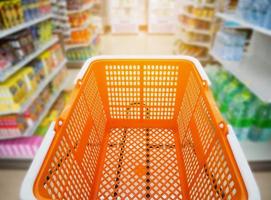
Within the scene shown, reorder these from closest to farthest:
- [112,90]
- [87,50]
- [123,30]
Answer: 1. [112,90]
2. [87,50]
3. [123,30]

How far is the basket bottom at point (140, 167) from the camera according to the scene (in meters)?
0.99

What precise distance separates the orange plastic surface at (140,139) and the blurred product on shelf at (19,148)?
45.8 inches

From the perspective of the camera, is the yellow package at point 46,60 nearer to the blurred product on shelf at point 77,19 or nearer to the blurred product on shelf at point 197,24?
the blurred product on shelf at point 77,19

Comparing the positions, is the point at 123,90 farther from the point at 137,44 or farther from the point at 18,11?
the point at 137,44

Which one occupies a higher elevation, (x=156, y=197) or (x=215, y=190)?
(x=215, y=190)

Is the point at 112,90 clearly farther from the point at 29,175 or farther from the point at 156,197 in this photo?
the point at 29,175

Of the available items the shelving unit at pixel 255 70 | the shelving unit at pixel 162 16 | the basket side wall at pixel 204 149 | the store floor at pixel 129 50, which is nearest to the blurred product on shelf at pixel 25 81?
the store floor at pixel 129 50

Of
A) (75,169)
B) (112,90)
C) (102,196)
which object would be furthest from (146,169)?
(112,90)

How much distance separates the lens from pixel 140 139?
4.14 ft

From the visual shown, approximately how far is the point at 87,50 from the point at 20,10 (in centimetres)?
266

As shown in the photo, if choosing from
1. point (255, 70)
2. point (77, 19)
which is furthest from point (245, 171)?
point (77, 19)

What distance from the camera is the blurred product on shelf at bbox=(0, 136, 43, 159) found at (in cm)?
214

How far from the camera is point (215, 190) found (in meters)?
0.76

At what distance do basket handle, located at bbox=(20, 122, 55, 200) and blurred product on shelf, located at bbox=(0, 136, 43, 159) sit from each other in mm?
1654
